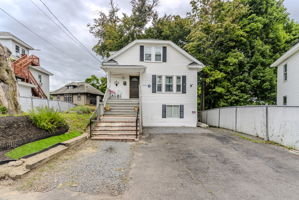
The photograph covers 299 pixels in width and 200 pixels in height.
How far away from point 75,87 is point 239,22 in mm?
28416

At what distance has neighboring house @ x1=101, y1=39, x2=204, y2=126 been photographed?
1205 centimetres

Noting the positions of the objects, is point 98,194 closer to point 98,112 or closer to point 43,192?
point 43,192

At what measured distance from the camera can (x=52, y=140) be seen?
564cm

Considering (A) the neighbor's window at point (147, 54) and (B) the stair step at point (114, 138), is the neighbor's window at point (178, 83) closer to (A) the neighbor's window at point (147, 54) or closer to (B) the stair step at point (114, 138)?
(A) the neighbor's window at point (147, 54)

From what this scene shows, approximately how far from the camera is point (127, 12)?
2052 centimetres

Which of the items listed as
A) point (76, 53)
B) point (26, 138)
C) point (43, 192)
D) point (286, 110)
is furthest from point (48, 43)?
point (286, 110)

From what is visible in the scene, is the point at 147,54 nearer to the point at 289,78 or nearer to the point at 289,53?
the point at 289,53

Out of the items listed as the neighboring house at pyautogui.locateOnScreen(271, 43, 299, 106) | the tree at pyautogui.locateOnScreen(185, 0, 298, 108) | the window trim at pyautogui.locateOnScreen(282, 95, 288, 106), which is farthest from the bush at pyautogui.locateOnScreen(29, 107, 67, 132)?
the window trim at pyautogui.locateOnScreen(282, 95, 288, 106)

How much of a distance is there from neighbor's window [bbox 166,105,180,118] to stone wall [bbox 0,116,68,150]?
8.41m

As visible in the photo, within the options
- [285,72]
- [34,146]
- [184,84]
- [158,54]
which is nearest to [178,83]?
[184,84]

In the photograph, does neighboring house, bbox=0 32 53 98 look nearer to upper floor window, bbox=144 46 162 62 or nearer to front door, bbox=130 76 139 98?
front door, bbox=130 76 139 98

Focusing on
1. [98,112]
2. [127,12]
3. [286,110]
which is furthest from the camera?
[127,12]

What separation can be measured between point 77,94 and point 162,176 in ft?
91.8

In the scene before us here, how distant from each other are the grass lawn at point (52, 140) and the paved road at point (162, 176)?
877mm
